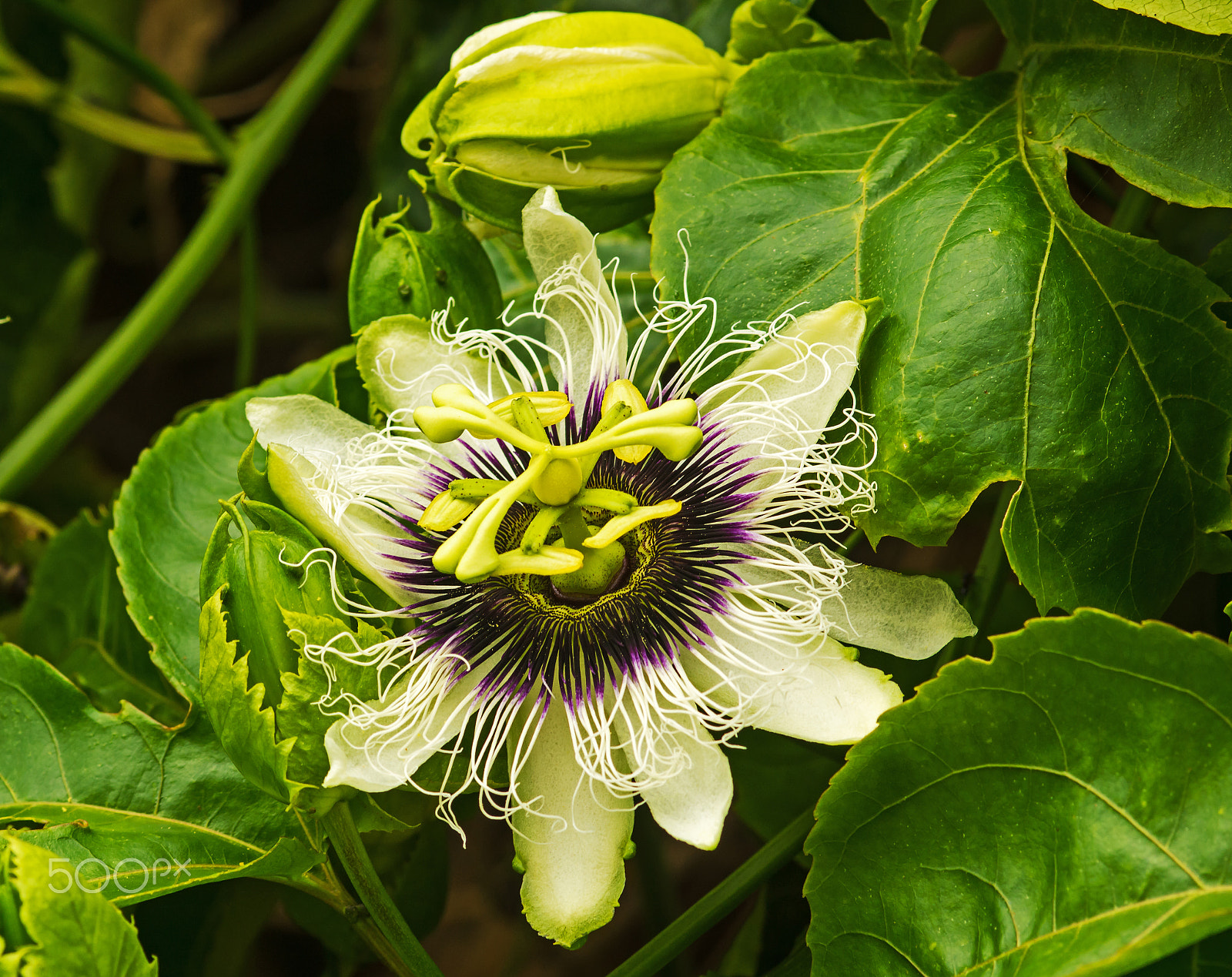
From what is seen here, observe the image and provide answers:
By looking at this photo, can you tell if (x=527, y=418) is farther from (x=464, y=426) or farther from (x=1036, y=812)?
(x=1036, y=812)

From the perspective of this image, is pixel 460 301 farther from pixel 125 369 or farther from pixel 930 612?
pixel 125 369

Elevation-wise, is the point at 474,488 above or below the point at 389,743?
above

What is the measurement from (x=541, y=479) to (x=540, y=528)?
0.13 ft

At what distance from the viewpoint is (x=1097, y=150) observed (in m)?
0.97

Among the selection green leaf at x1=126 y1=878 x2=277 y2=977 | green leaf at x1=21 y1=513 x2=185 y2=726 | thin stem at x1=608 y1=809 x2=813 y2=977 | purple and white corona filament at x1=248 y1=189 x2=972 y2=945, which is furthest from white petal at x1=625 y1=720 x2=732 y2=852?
green leaf at x1=21 y1=513 x2=185 y2=726

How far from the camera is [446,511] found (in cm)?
91

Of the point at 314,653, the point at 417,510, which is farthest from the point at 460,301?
the point at 314,653

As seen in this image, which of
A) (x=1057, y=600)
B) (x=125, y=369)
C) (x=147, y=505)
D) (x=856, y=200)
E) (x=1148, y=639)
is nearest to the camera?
(x=1148, y=639)

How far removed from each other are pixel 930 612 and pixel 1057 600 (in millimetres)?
95

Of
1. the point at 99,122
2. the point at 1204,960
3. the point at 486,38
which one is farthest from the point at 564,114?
the point at 99,122

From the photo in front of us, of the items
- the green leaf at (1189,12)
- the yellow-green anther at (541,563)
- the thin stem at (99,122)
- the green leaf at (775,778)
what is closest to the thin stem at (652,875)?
the green leaf at (775,778)

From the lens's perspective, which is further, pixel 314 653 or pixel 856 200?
pixel 856 200

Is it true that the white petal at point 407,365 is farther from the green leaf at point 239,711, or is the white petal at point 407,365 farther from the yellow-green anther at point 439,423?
the green leaf at point 239,711

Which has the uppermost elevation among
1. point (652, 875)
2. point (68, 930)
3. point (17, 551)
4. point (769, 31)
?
point (769, 31)
